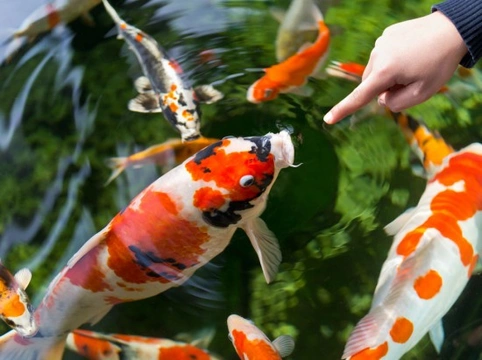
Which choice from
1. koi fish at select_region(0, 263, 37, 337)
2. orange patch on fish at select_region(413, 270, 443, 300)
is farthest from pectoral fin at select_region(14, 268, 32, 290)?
orange patch on fish at select_region(413, 270, 443, 300)

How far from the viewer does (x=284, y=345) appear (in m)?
1.57

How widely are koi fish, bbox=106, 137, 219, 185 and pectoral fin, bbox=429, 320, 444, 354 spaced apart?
32.9 inches

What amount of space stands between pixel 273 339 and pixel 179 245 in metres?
0.41

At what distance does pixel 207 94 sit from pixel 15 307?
2.88 feet

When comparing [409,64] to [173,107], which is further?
[173,107]

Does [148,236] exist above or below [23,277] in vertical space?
above

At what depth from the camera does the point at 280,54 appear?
1957 millimetres

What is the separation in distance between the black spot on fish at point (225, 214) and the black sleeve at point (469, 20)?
1.98 ft

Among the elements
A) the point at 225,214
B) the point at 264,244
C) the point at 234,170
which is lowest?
the point at 264,244

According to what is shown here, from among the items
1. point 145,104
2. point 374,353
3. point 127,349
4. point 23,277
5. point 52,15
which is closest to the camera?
point 374,353

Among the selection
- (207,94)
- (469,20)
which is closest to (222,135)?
(207,94)

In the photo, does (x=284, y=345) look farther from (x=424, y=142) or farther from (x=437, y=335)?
(x=424, y=142)

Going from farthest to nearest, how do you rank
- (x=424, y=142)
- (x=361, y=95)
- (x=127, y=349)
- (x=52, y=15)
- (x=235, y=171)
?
(x=52, y=15) → (x=424, y=142) → (x=127, y=349) → (x=235, y=171) → (x=361, y=95)

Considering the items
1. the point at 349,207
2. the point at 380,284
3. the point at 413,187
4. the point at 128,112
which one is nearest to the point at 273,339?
the point at 380,284
